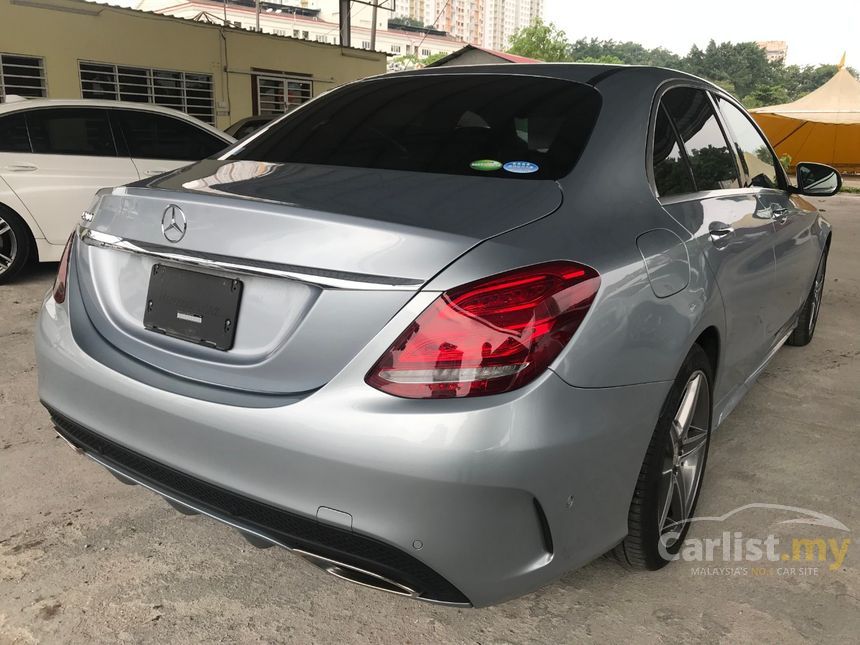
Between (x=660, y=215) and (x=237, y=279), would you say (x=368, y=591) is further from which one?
(x=660, y=215)

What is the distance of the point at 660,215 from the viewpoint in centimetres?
201

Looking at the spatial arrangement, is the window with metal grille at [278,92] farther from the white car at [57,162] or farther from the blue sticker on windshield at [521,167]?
the blue sticker on windshield at [521,167]

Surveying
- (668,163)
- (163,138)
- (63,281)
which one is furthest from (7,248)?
(668,163)

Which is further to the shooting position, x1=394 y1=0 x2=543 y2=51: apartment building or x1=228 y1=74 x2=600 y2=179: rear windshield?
x1=394 y1=0 x2=543 y2=51: apartment building

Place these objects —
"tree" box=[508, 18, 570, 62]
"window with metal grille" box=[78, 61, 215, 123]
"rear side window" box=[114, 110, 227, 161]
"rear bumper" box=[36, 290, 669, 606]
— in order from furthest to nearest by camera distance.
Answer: "tree" box=[508, 18, 570, 62], "window with metal grille" box=[78, 61, 215, 123], "rear side window" box=[114, 110, 227, 161], "rear bumper" box=[36, 290, 669, 606]

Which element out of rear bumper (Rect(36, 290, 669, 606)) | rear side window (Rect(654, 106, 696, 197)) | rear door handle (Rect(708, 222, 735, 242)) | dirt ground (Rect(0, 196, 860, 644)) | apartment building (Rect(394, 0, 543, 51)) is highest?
apartment building (Rect(394, 0, 543, 51))

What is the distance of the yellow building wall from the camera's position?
1164 cm

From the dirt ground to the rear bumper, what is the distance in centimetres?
42

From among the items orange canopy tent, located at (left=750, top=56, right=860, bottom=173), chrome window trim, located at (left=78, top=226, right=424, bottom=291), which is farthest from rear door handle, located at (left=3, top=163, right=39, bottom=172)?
orange canopy tent, located at (left=750, top=56, right=860, bottom=173)

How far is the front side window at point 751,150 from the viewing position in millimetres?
3062

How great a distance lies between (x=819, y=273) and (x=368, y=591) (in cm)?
363

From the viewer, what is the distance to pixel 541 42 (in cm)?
7969

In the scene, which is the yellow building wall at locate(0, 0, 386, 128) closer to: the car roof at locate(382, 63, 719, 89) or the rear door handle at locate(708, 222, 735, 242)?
the car roof at locate(382, 63, 719, 89)

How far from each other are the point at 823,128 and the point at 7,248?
29.7 metres
